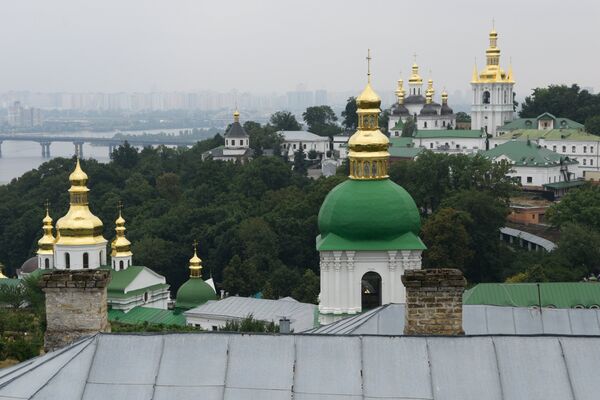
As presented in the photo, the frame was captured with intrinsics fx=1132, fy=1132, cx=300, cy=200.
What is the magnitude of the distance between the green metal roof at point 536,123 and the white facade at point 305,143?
14.0m

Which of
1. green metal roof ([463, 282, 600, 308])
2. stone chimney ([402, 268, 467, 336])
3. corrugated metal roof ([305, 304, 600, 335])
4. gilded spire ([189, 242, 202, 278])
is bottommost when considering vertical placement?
gilded spire ([189, 242, 202, 278])

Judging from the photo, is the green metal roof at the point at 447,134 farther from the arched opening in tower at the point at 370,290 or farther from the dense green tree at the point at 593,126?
the arched opening in tower at the point at 370,290

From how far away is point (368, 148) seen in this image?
20.7m

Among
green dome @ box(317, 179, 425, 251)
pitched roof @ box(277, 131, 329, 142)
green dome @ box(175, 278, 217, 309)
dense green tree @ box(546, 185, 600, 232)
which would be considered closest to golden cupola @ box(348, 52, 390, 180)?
green dome @ box(317, 179, 425, 251)

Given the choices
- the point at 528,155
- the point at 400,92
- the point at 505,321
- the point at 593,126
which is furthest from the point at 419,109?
the point at 505,321

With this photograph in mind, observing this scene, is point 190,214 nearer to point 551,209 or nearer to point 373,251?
point 551,209

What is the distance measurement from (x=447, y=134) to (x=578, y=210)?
3017cm

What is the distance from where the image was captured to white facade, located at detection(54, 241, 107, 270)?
3453 centimetres

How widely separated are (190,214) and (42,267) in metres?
13.9

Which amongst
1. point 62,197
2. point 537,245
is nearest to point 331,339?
point 537,245

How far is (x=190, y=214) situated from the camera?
51844 millimetres

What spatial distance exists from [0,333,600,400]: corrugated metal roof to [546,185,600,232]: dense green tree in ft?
116

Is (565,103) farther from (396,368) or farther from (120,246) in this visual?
(396,368)

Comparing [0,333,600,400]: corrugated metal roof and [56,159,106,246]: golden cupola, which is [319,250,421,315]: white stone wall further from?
[56,159,106,246]: golden cupola
